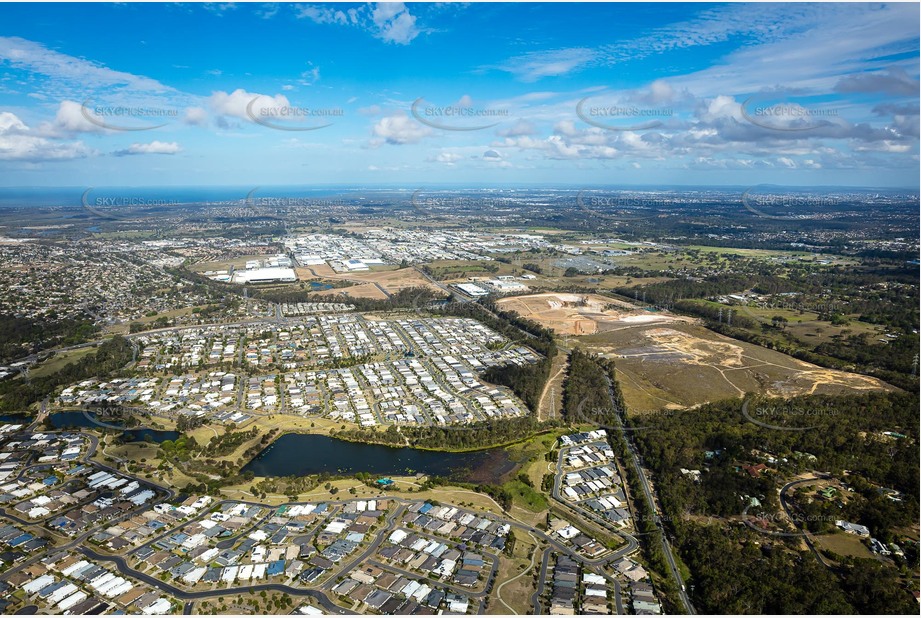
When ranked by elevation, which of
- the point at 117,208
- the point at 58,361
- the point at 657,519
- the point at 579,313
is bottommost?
the point at 657,519

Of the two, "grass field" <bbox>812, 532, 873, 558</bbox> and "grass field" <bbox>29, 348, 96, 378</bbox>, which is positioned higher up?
"grass field" <bbox>29, 348, 96, 378</bbox>

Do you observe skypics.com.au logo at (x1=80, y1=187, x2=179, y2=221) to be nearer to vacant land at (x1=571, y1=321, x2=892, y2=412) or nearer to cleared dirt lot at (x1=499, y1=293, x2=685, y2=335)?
cleared dirt lot at (x1=499, y1=293, x2=685, y2=335)

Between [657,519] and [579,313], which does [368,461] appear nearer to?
[657,519]

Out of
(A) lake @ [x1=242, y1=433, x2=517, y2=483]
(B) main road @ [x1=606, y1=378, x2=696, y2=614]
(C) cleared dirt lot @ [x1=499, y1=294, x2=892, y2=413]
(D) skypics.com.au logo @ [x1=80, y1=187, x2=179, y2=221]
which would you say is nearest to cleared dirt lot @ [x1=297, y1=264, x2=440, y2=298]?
(C) cleared dirt lot @ [x1=499, y1=294, x2=892, y2=413]

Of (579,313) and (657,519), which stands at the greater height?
(579,313)

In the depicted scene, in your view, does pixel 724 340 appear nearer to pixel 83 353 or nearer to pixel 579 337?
pixel 579 337

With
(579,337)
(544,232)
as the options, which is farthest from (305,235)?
(579,337)

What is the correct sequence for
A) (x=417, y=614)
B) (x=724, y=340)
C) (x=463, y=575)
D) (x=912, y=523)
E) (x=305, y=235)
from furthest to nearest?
(x=305, y=235) → (x=724, y=340) → (x=912, y=523) → (x=463, y=575) → (x=417, y=614)

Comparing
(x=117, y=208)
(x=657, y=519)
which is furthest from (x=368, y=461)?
(x=117, y=208)
